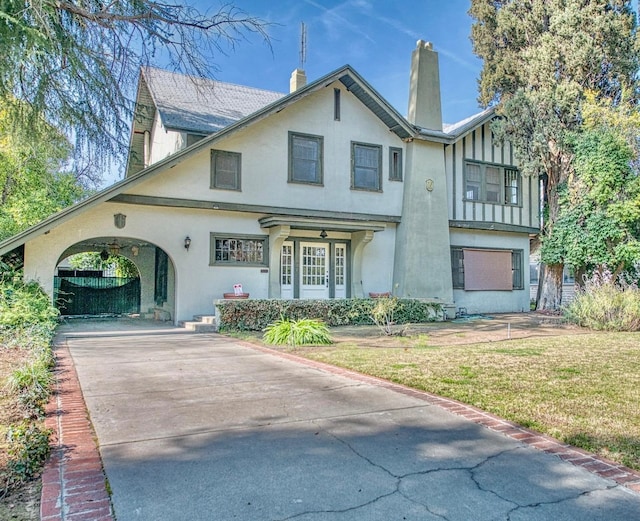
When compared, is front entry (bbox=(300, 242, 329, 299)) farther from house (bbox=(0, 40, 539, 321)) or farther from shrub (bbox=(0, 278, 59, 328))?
shrub (bbox=(0, 278, 59, 328))

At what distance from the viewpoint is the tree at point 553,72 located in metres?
16.5

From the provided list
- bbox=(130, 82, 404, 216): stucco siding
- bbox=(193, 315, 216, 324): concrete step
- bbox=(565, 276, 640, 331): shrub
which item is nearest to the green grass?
bbox=(565, 276, 640, 331): shrub

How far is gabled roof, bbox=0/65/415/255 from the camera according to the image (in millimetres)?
11570

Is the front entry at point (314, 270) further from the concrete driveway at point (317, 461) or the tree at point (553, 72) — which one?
the concrete driveway at point (317, 461)

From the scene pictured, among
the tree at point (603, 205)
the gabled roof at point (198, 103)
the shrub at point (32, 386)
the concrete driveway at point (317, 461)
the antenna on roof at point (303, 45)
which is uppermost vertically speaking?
the antenna on roof at point (303, 45)

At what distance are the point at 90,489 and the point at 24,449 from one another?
31.5 inches

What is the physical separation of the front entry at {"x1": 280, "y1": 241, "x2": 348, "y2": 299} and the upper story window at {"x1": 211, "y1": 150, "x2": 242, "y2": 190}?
260 centimetres

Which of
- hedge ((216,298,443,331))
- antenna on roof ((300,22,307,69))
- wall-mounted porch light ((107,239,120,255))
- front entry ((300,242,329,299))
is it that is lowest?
hedge ((216,298,443,331))

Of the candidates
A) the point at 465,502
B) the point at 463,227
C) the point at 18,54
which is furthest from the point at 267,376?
the point at 463,227

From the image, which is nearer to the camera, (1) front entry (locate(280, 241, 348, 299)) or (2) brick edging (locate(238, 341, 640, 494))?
(2) brick edging (locate(238, 341, 640, 494))

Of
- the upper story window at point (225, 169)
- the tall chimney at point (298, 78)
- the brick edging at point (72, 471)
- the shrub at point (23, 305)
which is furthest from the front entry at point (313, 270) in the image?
the brick edging at point (72, 471)

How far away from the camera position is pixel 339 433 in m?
4.28

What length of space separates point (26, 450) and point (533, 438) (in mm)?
3994

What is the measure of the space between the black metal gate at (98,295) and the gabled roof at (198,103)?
7.12 meters
